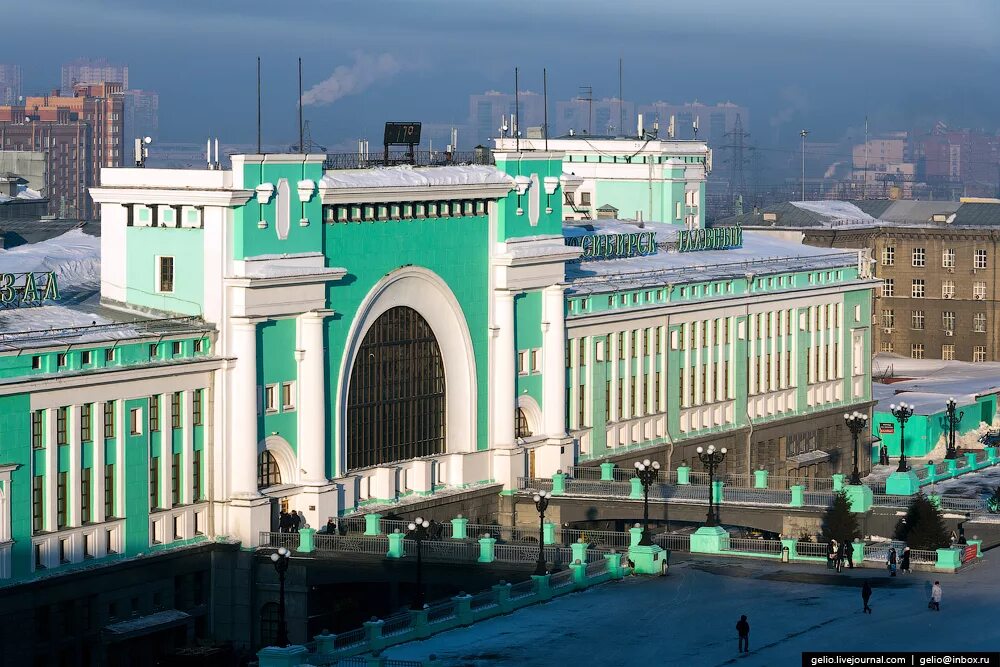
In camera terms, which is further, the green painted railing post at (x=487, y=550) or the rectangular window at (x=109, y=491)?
the green painted railing post at (x=487, y=550)

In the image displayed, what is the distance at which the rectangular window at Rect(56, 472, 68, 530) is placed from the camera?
67938 mm

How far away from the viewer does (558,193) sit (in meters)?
89.7

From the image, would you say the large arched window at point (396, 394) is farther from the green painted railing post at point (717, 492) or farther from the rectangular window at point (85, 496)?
the rectangular window at point (85, 496)

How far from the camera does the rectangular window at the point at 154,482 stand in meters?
71.5

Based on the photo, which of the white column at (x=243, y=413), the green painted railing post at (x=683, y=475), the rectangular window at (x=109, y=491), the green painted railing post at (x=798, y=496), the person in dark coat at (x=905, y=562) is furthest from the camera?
the green painted railing post at (x=683, y=475)

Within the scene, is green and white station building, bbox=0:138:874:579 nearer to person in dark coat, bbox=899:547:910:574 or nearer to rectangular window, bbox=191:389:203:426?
rectangular window, bbox=191:389:203:426

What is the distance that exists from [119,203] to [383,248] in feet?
30.1

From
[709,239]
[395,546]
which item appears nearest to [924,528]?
[395,546]

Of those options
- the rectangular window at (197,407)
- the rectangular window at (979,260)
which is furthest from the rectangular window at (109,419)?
the rectangular window at (979,260)

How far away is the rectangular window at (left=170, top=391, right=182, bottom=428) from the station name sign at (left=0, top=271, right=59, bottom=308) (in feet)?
15.4

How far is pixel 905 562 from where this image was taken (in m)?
70.8

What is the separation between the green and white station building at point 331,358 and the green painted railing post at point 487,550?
650cm

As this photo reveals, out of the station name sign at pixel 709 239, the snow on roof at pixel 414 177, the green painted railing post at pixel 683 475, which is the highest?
the snow on roof at pixel 414 177

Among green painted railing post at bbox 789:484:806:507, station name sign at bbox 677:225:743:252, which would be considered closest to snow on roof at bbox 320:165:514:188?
green painted railing post at bbox 789:484:806:507
